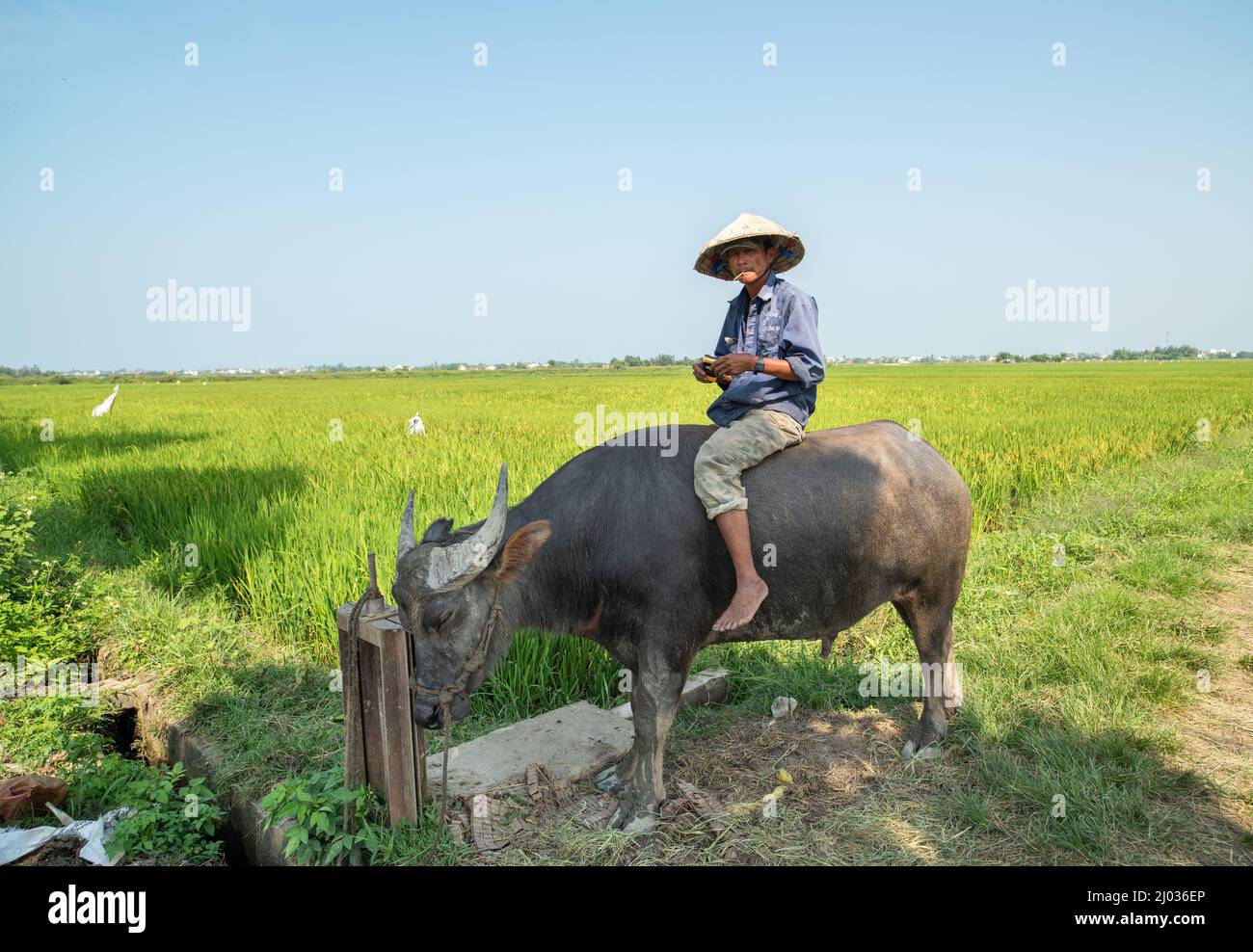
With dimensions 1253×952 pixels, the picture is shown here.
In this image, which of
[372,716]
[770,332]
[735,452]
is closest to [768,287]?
[770,332]

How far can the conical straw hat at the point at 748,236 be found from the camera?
282 centimetres

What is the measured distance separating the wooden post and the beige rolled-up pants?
3.73 ft

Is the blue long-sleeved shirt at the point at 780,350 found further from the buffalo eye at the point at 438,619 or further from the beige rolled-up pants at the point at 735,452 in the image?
the buffalo eye at the point at 438,619

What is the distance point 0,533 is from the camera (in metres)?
4.36

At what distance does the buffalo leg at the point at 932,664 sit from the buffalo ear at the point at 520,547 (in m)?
1.59

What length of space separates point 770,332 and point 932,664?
1.59 m

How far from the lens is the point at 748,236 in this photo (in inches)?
111

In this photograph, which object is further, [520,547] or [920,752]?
[920,752]

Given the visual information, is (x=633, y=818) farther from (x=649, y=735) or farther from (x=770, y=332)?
(x=770, y=332)
